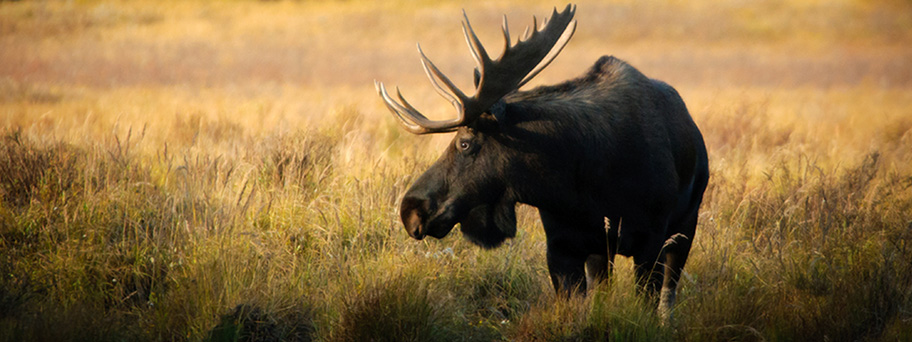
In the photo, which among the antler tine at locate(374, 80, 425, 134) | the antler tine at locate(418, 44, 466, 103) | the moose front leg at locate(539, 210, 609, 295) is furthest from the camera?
the moose front leg at locate(539, 210, 609, 295)

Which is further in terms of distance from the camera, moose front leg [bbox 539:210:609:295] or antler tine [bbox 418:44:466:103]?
moose front leg [bbox 539:210:609:295]

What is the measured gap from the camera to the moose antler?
399 cm

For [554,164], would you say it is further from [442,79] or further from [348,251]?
[348,251]

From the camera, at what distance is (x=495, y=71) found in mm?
4047

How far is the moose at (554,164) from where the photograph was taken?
4.13 meters

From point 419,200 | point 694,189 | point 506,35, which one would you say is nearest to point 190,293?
point 419,200

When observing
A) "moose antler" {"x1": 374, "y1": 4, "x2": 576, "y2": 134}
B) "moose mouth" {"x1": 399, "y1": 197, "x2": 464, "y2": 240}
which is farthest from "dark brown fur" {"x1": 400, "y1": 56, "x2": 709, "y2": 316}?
"moose antler" {"x1": 374, "y1": 4, "x2": 576, "y2": 134}

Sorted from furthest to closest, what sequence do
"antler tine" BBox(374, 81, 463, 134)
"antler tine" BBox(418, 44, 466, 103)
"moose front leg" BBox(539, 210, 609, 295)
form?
"moose front leg" BBox(539, 210, 609, 295) < "antler tine" BBox(374, 81, 463, 134) < "antler tine" BBox(418, 44, 466, 103)

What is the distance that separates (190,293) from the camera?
4.55 metres

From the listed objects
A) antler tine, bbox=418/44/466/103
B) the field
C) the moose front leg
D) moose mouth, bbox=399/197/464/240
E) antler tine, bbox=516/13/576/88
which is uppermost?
antler tine, bbox=516/13/576/88

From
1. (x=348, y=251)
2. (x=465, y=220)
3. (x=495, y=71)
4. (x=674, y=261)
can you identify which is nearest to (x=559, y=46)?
(x=495, y=71)

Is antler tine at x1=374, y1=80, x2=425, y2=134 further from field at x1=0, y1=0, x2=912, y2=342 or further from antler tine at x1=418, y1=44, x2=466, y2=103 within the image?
field at x1=0, y1=0, x2=912, y2=342

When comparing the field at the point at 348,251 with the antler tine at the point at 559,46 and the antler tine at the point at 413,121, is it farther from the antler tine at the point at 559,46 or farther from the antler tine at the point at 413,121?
the antler tine at the point at 559,46

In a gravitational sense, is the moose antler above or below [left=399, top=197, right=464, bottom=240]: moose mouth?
above
